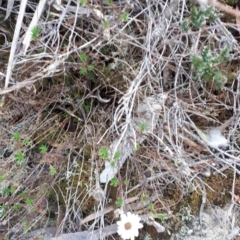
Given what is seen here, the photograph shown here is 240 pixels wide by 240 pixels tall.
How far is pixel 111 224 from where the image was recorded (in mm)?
1507

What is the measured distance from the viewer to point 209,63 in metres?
1.35

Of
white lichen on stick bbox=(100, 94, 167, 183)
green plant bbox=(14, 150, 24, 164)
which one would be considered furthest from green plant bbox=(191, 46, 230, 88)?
green plant bbox=(14, 150, 24, 164)

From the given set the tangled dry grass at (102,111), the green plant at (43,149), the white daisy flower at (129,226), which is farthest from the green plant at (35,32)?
the white daisy flower at (129,226)

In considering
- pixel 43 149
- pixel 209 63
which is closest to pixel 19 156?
pixel 43 149

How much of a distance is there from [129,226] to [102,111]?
1.32 ft

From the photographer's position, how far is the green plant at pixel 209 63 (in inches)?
53.0

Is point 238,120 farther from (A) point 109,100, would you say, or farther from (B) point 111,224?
(B) point 111,224

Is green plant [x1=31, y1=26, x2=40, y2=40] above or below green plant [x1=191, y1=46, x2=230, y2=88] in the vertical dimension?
below

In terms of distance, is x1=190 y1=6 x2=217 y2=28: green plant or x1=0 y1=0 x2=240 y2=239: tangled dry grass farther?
x1=0 y1=0 x2=240 y2=239: tangled dry grass

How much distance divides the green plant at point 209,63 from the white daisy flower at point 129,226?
1.68 feet

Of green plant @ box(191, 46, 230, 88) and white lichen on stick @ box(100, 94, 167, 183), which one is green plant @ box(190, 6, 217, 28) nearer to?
green plant @ box(191, 46, 230, 88)

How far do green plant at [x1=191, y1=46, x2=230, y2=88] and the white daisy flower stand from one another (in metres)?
0.51

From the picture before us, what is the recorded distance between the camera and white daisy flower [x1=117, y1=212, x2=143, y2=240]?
1.42 metres

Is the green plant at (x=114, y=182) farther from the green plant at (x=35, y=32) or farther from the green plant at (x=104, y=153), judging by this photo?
the green plant at (x=35, y=32)
